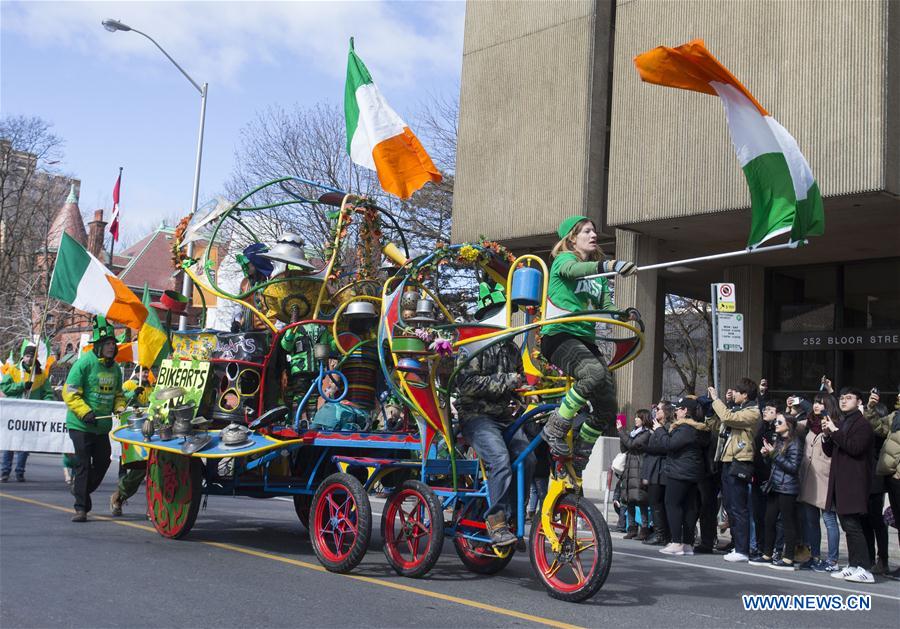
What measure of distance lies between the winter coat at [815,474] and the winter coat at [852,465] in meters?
0.45

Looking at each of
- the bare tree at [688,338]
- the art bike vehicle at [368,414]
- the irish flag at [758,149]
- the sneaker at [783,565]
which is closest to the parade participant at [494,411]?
the art bike vehicle at [368,414]

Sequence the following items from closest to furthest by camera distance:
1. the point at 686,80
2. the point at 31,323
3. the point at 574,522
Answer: the point at 574,522
the point at 686,80
the point at 31,323

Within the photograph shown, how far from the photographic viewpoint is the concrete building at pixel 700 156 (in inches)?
691

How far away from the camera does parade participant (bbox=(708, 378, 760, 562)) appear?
34.6 ft

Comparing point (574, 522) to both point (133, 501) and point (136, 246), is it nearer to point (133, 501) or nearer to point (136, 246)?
point (133, 501)

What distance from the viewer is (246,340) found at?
8672 mm

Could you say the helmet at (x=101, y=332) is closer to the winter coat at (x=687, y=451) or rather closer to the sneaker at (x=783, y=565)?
the winter coat at (x=687, y=451)

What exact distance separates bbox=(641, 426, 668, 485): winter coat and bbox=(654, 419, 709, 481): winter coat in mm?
197

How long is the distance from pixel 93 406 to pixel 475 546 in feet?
16.5

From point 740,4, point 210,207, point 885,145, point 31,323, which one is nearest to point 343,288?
point 210,207

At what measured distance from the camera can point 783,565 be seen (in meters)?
10.2

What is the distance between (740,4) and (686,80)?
13057mm

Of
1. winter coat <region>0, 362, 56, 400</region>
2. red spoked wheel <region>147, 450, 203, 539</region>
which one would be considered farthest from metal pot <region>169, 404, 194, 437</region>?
winter coat <region>0, 362, 56, 400</region>

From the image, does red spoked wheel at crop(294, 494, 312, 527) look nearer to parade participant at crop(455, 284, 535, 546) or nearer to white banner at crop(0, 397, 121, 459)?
parade participant at crop(455, 284, 535, 546)
